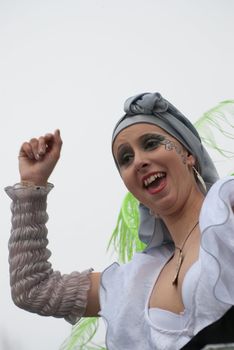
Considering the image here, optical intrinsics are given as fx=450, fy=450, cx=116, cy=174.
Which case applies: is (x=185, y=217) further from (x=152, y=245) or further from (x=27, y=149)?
(x=27, y=149)

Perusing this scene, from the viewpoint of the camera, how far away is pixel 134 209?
4.51ft

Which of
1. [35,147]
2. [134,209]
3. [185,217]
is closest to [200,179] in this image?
[185,217]

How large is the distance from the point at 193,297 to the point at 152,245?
253 mm

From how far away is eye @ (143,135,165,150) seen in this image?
80cm

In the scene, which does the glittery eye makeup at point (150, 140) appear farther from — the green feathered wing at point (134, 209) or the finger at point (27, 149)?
the green feathered wing at point (134, 209)

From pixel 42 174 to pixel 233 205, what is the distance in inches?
16.3

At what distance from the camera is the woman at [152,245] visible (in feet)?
2.07

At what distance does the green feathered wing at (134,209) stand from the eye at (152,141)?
0.55 m

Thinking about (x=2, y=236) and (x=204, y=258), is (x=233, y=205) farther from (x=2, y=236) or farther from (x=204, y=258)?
(x=2, y=236)

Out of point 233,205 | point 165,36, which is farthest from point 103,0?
point 233,205

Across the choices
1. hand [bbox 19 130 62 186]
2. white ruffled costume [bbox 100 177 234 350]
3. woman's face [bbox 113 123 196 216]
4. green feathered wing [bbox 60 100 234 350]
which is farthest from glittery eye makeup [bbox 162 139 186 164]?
green feathered wing [bbox 60 100 234 350]

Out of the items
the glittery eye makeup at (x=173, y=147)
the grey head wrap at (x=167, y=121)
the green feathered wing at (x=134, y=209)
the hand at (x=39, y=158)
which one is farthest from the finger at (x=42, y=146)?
the green feathered wing at (x=134, y=209)

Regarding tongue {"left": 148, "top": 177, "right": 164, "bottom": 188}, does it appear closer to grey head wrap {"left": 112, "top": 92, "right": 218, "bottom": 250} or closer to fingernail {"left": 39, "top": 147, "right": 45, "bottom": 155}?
grey head wrap {"left": 112, "top": 92, "right": 218, "bottom": 250}

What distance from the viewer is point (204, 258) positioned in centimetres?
63
